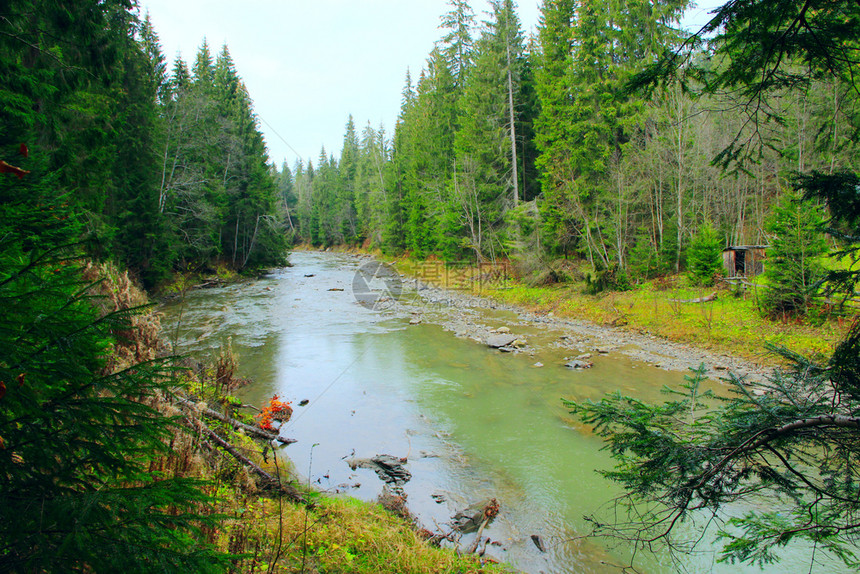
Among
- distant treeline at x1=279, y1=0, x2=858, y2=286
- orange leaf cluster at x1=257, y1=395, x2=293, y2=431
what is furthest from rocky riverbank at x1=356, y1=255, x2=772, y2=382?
orange leaf cluster at x1=257, y1=395, x2=293, y2=431

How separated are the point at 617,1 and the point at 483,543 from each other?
2211 cm

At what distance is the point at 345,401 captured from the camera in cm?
930

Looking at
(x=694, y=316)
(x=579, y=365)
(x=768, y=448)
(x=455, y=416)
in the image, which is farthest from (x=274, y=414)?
(x=694, y=316)

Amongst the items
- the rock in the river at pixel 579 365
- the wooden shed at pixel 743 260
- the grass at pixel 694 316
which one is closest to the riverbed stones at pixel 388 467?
the rock in the river at pixel 579 365

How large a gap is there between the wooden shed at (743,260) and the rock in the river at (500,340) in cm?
866

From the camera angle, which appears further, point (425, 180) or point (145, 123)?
point (425, 180)

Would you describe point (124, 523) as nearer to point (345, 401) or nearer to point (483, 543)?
point (483, 543)

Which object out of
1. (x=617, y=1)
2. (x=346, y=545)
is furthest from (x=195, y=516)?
(x=617, y=1)

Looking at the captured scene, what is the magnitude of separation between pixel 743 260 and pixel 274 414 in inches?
680

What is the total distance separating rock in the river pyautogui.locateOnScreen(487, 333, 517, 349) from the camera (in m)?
13.4

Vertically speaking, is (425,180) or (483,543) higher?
(425,180)

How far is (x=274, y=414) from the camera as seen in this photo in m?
7.98

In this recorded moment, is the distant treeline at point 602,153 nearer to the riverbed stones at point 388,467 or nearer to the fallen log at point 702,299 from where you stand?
the fallen log at point 702,299

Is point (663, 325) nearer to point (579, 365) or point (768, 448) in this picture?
point (579, 365)
